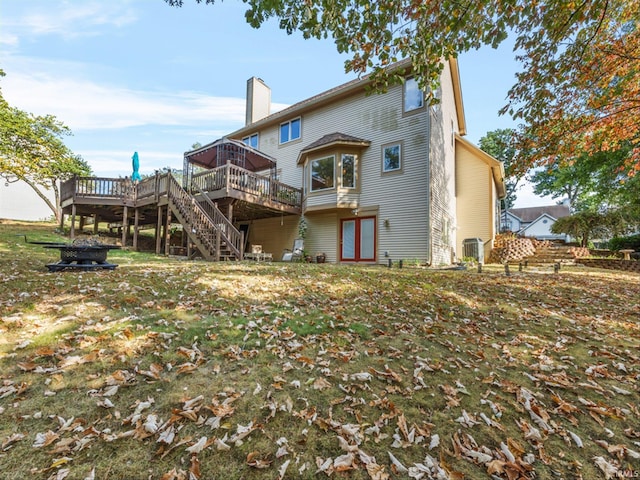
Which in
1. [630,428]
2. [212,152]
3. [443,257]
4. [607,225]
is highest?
[212,152]

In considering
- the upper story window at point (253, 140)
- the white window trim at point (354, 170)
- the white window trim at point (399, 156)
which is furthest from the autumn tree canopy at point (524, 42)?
the upper story window at point (253, 140)

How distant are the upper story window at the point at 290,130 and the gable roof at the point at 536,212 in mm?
49371

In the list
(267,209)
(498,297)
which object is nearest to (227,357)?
(498,297)

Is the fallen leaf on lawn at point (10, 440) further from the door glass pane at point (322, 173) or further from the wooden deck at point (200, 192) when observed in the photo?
the door glass pane at point (322, 173)

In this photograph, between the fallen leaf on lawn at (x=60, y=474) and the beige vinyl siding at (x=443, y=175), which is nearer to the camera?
the fallen leaf on lawn at (x=60, y=474)

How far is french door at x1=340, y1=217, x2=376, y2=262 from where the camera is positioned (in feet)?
45.0

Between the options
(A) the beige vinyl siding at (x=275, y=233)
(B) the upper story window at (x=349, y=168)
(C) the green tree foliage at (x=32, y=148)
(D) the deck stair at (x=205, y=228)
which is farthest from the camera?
(C) the green tree foliage at (x=32, y=148)

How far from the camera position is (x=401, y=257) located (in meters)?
12.6

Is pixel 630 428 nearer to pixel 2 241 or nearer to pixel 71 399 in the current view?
pixel 71 399

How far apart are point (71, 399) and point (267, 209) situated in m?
12.7

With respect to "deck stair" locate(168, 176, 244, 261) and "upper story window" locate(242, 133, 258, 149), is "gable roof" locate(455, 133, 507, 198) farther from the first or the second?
"deck stair" locate(168, 176, 244, 261)

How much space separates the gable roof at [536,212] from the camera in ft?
158

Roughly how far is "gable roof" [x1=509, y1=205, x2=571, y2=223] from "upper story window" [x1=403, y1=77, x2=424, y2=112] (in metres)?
48.0

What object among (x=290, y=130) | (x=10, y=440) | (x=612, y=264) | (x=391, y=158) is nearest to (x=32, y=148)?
(x=290, y=130)
